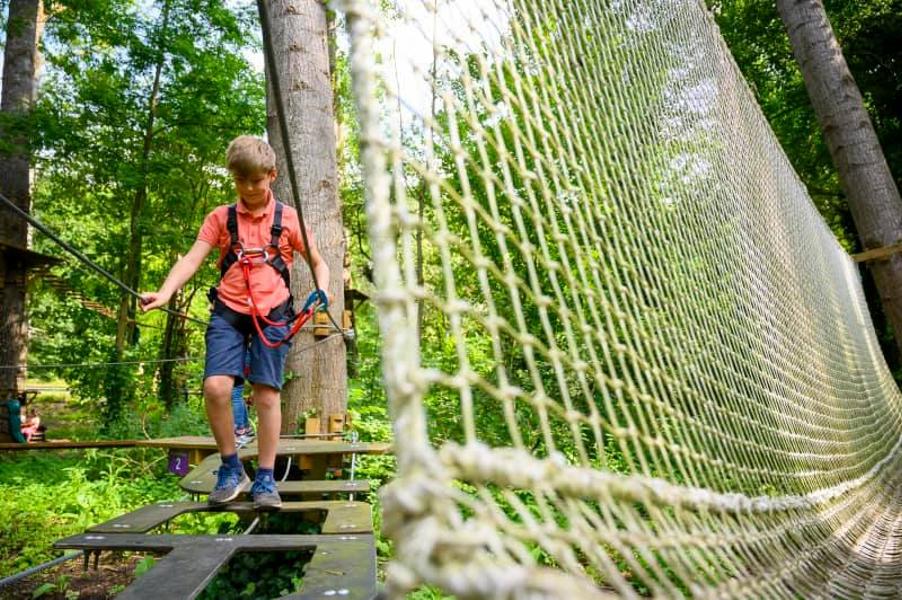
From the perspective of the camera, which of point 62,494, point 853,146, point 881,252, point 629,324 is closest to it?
point 629,324

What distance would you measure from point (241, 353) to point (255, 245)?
350 mm

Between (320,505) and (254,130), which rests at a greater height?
(254,130)

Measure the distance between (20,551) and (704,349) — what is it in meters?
3.85

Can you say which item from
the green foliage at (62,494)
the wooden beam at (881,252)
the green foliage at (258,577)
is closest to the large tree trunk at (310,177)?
the green foliage at (258,577)

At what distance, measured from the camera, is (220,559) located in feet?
5.16

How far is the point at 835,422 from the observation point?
9.99ft

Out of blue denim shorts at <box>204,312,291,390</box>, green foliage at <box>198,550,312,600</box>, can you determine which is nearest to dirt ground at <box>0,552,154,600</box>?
green foliage at <box>198,550,312,600</box>

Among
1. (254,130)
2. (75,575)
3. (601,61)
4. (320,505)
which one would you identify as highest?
(254,130)

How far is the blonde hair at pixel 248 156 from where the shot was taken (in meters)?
2.06

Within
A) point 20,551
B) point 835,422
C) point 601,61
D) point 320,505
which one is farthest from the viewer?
point 20,551

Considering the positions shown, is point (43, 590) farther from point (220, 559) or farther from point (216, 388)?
point (220, 559)

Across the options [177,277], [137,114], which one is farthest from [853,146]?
[137,114]

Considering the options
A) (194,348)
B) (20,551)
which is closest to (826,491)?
(20,551)

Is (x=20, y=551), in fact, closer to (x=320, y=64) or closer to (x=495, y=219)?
(x=320, y=64)
